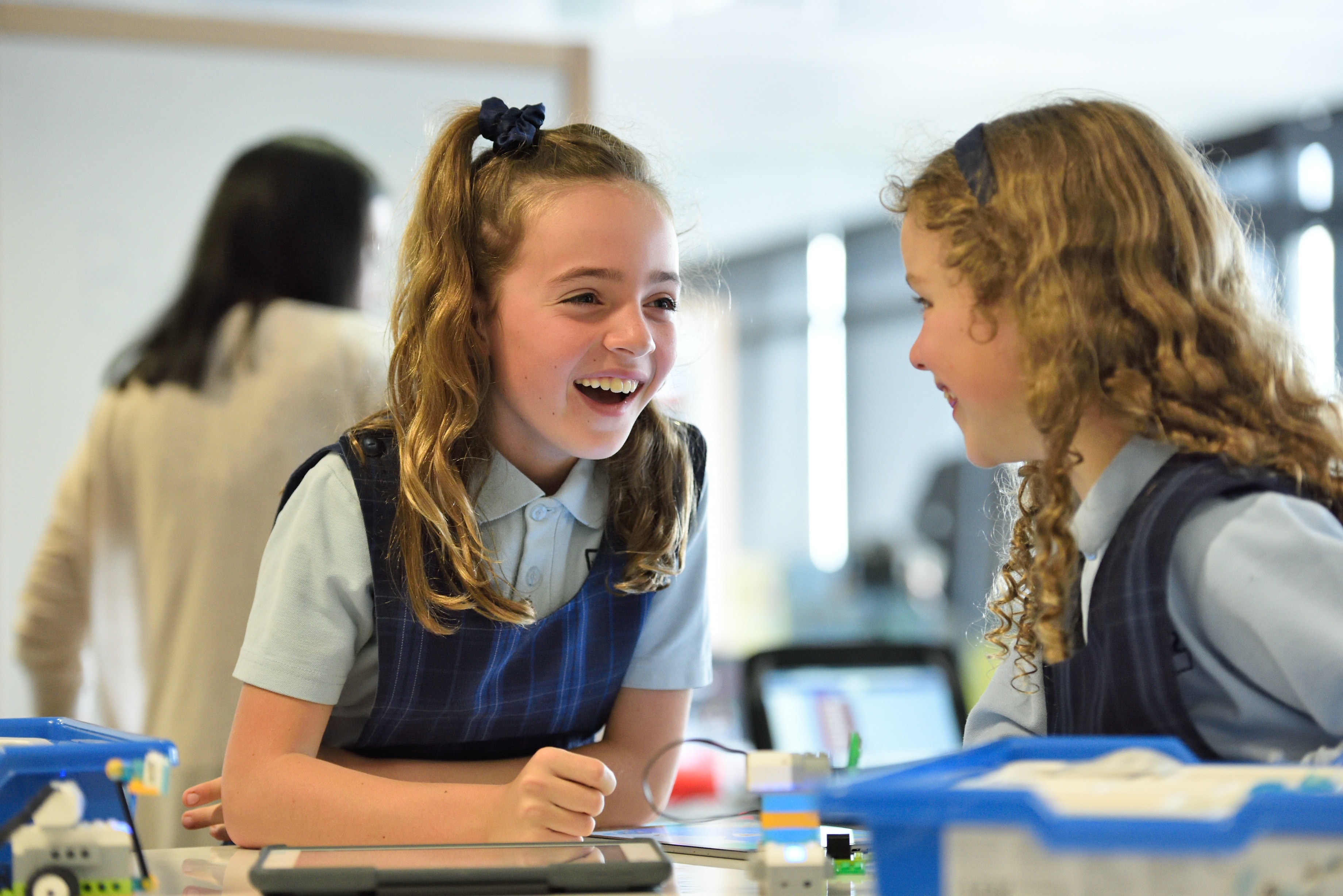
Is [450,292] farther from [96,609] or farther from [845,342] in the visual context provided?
[845,342]

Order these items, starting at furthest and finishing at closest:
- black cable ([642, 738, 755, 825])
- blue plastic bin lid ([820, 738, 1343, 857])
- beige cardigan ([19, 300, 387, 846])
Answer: beige cardigan ([19, 300, 387, 846])
black cable ([642, 738, 755, 825])
blue plastic bin lid ([820, 738, 1343, 857])

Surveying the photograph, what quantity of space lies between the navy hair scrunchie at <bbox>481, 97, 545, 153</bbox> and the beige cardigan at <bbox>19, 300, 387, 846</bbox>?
25.0 inches

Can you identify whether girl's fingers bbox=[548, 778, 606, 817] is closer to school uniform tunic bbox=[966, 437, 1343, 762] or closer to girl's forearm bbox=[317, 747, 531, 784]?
girl's forearm bbox=[317, 747, 531, 784]

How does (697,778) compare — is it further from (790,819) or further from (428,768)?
(790,819)

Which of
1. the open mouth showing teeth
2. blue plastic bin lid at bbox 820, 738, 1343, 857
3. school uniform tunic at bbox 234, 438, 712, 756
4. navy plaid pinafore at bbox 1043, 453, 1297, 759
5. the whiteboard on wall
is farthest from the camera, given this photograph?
the whiteboard on wall

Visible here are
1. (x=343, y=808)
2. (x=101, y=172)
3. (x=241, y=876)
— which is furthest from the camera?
(x=101, y=172)

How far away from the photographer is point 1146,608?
89 centimetres

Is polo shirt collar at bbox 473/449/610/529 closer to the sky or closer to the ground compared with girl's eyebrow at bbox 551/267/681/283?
closer to the ground

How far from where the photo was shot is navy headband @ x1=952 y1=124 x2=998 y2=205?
→ 3.41 feet

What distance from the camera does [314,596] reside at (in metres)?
1.12

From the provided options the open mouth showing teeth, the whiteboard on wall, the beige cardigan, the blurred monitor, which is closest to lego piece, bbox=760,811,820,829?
the open mouth showing teeth

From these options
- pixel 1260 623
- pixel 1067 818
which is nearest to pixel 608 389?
pixel 1260 623

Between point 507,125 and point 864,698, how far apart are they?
1.28 metres

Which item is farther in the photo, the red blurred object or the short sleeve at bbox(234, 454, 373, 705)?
the red blurred object
